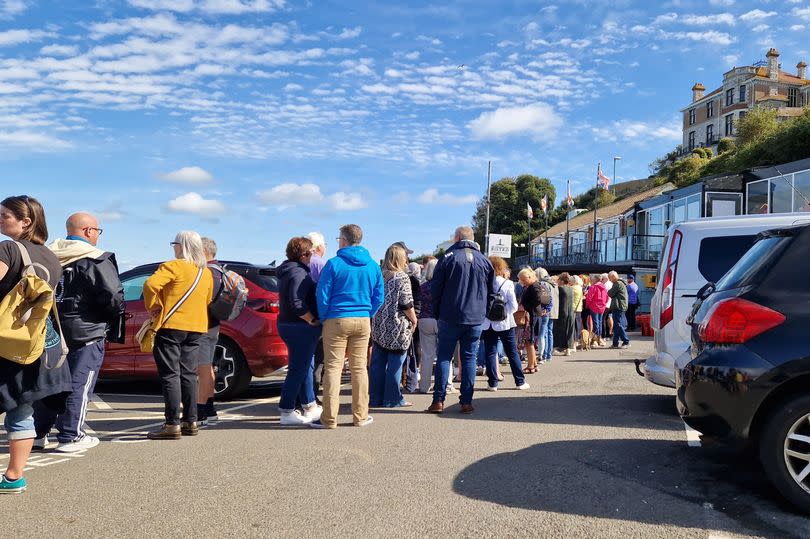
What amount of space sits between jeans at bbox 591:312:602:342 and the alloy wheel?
12.8 meters

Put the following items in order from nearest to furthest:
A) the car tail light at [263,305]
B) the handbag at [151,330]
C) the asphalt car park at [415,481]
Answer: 1. the asphalt car park at [415,481]
2. the handbag at [151,330]
3. the car tail light at [263,305]

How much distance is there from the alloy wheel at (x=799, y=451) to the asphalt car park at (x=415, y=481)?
209 mm

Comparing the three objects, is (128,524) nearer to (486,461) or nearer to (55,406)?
(55,406)

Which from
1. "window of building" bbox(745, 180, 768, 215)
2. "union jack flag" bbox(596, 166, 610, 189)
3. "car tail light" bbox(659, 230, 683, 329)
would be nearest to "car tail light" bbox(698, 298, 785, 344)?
"car tail light" bbox(659, 230, 683, 329)

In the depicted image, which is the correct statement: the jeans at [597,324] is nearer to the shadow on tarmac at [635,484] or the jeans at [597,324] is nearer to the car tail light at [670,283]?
the car tail light at [670,283]

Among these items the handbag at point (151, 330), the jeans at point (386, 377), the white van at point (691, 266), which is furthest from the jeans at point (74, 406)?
the white van at point (691, 266)

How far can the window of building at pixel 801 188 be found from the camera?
72.0 feet

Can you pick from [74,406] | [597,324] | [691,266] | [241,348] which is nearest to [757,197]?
[597,324]

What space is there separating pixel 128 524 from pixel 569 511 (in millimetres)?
2460

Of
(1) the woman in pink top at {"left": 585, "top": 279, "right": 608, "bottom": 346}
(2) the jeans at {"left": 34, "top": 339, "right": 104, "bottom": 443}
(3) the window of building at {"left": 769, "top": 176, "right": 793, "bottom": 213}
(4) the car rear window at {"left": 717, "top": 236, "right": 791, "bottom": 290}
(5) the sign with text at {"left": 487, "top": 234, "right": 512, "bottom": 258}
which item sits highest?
(3) the window of building at {"left": 769, "top": 176, "right": 793, "bottom": 213}

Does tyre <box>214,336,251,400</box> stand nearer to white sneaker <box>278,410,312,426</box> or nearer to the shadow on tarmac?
white sneaker <box>278,410,312,426</box>

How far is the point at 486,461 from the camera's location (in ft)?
16.5

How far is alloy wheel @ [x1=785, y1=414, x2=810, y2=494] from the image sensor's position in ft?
12.5

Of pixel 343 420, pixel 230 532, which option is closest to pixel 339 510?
pixel 230 532
